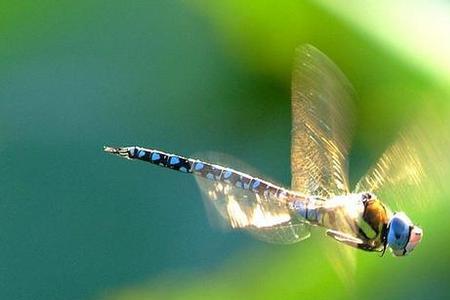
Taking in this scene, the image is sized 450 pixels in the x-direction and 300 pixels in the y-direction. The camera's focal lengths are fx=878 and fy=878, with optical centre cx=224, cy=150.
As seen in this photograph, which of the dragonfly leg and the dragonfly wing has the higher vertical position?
the dragonfly wing

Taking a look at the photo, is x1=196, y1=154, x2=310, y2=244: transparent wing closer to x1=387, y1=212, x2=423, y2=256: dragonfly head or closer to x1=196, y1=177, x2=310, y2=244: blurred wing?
x1=196, y1=177, x2=310, y2=244: blurred wing

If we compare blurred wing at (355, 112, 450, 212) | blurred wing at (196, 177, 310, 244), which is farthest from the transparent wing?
blurred wing at (355, 112, 450, 212)

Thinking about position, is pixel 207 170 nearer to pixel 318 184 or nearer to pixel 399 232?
pixel 318 184

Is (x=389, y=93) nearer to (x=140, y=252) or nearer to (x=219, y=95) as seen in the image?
(x=219, y=95)

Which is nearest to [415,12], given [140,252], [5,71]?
[140,252]

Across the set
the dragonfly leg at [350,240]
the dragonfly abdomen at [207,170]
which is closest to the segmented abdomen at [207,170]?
the dragonfly abdomen at [207,170]

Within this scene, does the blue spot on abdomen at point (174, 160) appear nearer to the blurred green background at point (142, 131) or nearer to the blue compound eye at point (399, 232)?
the blurred green background at point (142, 131)

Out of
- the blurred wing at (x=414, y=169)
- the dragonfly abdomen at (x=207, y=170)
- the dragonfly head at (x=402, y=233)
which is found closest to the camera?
the blurred wing at (x=414, y=169)
